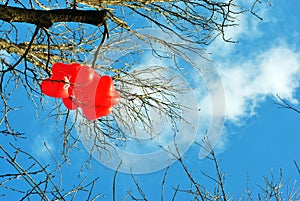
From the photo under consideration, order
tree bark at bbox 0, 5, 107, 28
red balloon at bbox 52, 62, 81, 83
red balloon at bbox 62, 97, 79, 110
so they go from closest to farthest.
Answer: tree bark at bbox 0, 5, 107, 28 → red balloon at bbox 52, 62, 81, 83 → red balloon at bbox 62, 97, 79, 110

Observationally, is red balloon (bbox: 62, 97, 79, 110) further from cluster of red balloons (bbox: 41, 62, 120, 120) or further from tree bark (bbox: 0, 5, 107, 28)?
tree bark (bbox: 0, 5, 107, 28)

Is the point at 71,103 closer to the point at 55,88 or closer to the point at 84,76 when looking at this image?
the point at 55,88

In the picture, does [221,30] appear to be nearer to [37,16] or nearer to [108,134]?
[108,134]

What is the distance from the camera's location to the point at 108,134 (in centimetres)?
454

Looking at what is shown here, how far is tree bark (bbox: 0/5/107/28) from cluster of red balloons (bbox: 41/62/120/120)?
0.28 metres

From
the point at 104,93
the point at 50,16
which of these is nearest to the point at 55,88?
the point at 104,93

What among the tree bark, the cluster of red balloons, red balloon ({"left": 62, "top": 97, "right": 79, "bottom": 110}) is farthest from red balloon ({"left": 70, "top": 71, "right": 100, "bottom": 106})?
the tree bark

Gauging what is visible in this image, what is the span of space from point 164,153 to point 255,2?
212cm

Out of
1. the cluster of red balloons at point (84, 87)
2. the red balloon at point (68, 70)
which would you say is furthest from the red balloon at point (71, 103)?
the red balloon at point (68, 70)

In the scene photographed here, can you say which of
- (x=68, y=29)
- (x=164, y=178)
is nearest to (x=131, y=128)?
(x=68, y=29)

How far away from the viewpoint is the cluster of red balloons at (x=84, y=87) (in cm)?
229

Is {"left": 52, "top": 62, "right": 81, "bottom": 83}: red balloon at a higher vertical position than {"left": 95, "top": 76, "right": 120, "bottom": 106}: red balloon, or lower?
higher

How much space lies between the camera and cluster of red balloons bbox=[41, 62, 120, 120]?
7.50ft

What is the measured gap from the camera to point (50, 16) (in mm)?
2324
